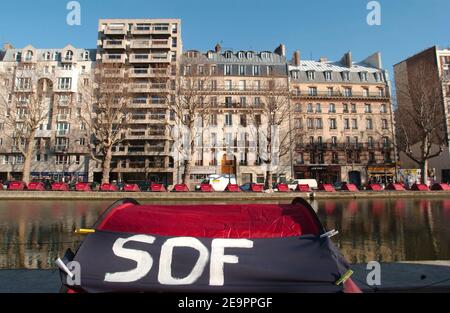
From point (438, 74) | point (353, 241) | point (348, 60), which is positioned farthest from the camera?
point (348, 60)

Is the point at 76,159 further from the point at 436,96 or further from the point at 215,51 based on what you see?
the point at 436,96

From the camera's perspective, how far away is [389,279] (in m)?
4.82

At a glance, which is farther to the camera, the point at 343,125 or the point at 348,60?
the point at 348,60

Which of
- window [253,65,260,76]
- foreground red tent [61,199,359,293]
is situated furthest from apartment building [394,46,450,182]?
foreground red tent [61,199,359,293]

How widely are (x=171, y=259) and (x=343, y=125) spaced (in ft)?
194

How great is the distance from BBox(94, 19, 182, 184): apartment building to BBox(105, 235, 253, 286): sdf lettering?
49647mm

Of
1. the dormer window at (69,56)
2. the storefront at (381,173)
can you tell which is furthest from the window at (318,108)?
the dormer window at (69,56)

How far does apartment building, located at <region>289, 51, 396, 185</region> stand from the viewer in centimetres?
5450

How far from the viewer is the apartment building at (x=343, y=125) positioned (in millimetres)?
54500

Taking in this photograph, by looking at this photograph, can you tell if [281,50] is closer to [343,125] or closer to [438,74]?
[343,125]

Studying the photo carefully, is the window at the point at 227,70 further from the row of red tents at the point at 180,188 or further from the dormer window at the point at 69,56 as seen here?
the dormer window at the point at 69,56

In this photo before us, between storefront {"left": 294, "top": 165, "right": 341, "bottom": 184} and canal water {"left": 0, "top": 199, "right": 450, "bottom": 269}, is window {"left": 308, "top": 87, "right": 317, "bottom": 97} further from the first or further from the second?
canal water {"left": 0, "top": 199, "right": 450, "bottom": 269}

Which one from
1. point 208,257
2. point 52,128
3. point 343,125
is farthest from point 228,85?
point 208,257

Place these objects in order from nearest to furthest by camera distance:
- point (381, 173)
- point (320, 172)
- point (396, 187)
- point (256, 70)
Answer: point (396, 187)
point (320, 172)
point (381, 173)
point (256, 70)
